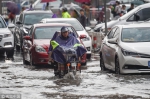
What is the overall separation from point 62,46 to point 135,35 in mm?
2418

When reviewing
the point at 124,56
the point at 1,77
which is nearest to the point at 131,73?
the point at 124,56

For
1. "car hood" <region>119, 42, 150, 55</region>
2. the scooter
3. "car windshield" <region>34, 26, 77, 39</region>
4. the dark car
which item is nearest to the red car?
"car windshield" <region>34, 26, 77, 39</region>

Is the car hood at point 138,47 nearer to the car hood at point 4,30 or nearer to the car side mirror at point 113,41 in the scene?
the car side mirror at point 113,41

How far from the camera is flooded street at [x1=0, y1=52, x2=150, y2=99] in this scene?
15047 millimetres

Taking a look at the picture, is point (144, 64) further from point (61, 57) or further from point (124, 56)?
point (61, 57)

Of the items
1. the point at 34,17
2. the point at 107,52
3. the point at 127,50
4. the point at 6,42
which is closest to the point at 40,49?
the point at 107,52

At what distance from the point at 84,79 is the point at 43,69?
4274mm

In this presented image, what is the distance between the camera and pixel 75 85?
17078 mm

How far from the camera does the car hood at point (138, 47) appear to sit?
1917cm

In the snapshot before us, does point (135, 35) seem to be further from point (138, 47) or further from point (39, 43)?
A: point (39, 43)

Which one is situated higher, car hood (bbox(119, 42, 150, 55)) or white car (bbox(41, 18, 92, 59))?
car hood (bbox(119, 42, 150, 55))

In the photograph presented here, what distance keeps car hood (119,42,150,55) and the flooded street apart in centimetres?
65

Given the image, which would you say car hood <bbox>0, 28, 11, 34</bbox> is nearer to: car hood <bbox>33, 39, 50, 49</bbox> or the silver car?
car hood <bbox>33, 39, 50, 49</bbox>

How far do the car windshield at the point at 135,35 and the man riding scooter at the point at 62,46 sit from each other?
1666 millimetres
